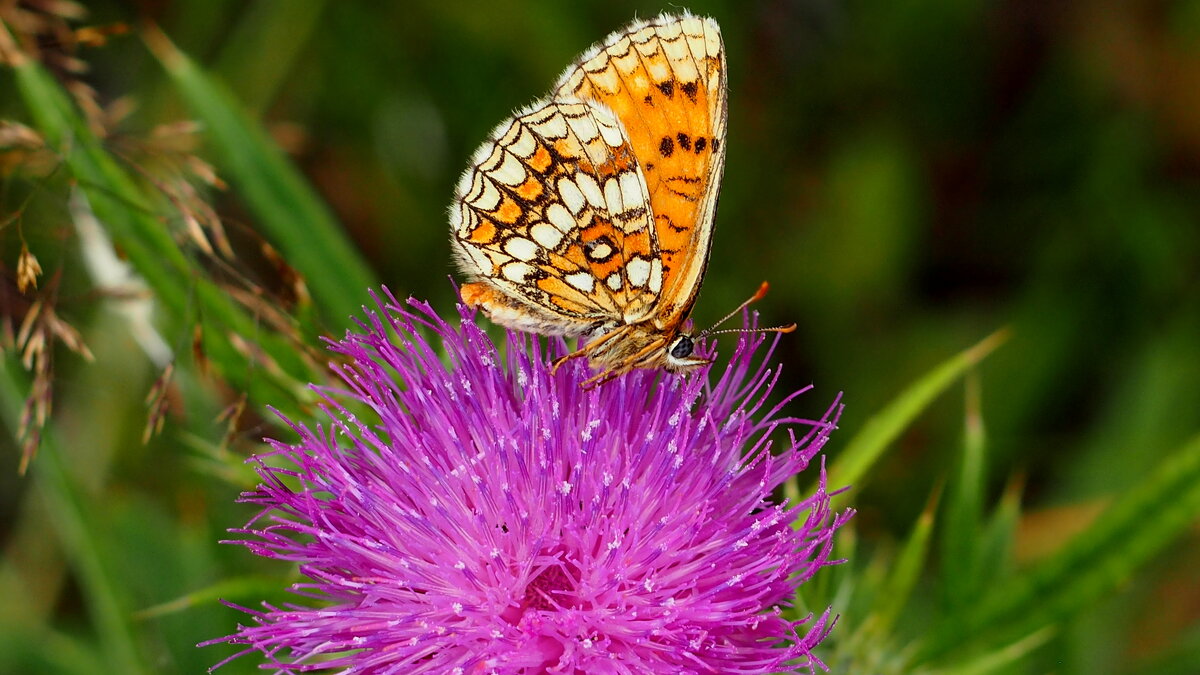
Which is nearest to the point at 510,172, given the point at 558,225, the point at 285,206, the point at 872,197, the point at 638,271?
the point at 558,225

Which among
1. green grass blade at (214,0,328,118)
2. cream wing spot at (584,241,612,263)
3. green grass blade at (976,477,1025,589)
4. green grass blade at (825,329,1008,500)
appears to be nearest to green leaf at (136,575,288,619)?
cream wing spot at (584,241,612,263)

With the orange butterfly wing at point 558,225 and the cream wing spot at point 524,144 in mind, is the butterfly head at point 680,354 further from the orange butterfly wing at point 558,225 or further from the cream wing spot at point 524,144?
the cream wing spot at point 524,144

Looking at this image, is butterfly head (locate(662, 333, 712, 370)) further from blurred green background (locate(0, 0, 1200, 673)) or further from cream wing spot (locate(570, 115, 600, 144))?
blurred green background (locate(0, 0, 1200, 673))

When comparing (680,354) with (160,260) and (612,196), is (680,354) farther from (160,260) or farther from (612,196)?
(160,260)

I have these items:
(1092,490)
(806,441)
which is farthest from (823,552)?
(1092,490)

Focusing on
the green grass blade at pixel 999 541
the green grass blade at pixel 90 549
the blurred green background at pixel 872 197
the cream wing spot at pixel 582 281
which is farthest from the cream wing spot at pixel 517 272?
the blurred green background at pixel 872 197

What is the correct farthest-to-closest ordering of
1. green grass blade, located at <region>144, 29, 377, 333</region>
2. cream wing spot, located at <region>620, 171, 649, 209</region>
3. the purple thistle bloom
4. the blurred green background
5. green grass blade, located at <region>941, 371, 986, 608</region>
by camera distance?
the blurred green background
green grass blade, located at <region>144, 29, 377, 333</region>
green grass blade, located at <region>941, 371, 986, 608</region>
cream wing spot, located at <region>620, 171, 649, 209</region>
the purple thistle bloom
